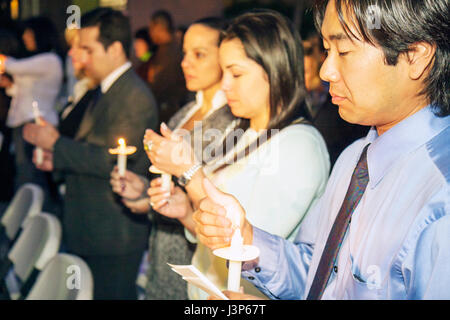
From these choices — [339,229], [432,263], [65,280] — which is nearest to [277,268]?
[339,229]

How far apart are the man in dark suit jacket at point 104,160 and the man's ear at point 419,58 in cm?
168

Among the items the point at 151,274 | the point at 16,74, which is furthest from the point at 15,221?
the point at 16,74

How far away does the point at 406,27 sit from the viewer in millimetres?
1054

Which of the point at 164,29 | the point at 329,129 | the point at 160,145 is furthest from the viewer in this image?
the point at 164,29

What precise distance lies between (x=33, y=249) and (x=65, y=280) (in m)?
0.55

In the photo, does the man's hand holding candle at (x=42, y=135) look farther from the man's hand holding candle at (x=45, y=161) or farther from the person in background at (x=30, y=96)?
the person in background at (x=30, y=96)

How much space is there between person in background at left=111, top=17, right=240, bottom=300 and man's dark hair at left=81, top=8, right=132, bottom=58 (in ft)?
1.91

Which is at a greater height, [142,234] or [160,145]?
[160,145]

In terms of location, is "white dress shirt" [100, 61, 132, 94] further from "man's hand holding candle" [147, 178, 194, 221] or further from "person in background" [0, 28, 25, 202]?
"person in background" [0, 28, 25, 202]

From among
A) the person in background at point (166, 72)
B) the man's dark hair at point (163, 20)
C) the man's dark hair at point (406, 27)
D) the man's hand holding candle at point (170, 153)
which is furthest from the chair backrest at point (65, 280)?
the man's dark hair at point (163, 20)

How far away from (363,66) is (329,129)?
3.80 feet

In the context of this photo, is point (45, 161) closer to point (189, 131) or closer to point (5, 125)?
point (189, 131)
